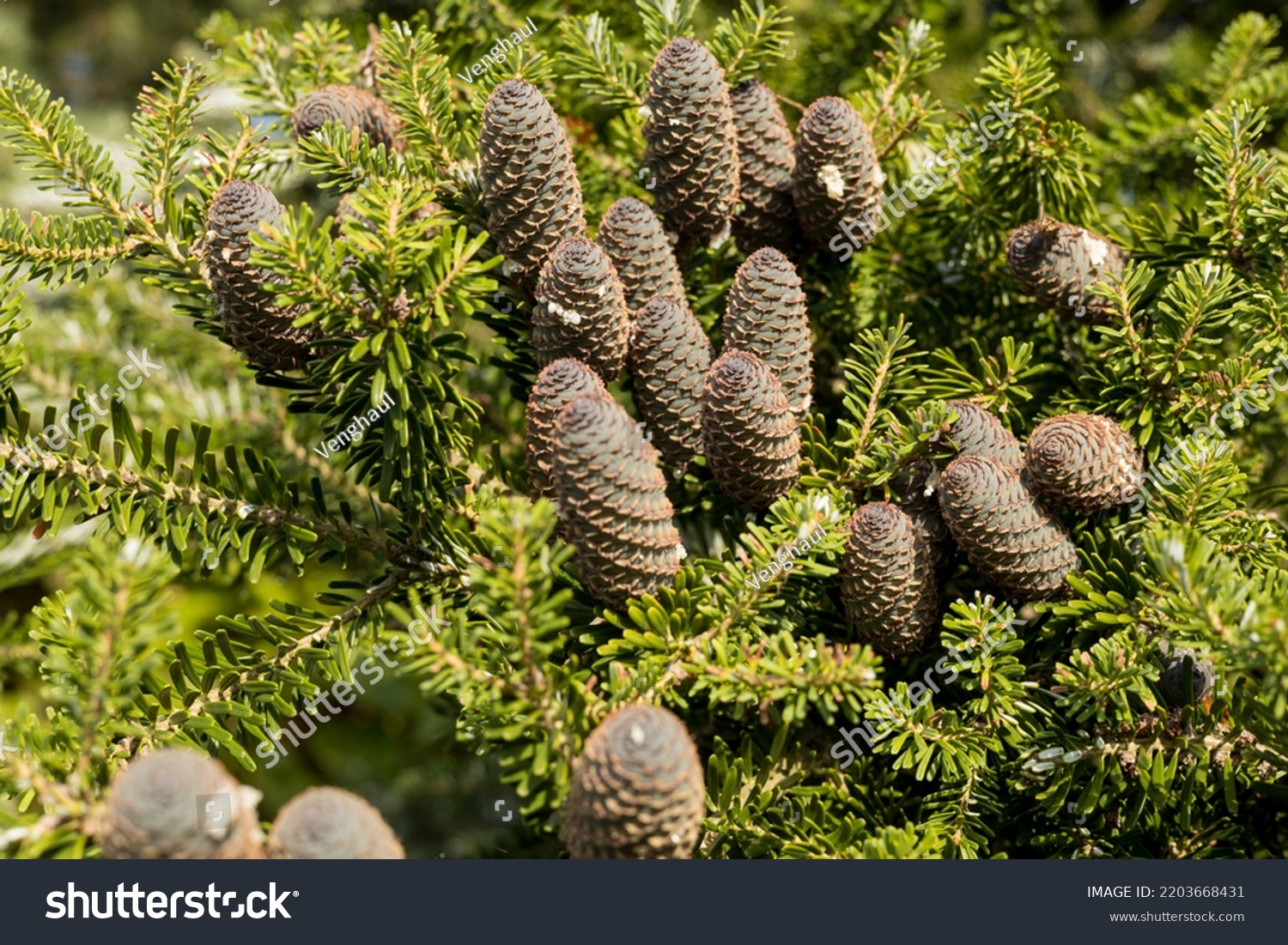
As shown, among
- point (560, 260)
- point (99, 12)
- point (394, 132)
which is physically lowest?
point (560, 260)

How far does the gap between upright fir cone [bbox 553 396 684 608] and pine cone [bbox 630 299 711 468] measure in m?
0.07

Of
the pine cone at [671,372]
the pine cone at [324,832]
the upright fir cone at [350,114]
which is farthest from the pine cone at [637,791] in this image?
the upright fir cone at [350,114]

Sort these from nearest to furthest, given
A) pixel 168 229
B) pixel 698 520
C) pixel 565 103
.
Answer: pixel 168 229
pixel 698 520
pixel 565 103

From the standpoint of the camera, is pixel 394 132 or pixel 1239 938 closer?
pixel 1239 938

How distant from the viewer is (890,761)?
0.73 m

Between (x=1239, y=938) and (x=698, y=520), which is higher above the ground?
(x=698, y=520)

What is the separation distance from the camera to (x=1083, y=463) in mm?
649

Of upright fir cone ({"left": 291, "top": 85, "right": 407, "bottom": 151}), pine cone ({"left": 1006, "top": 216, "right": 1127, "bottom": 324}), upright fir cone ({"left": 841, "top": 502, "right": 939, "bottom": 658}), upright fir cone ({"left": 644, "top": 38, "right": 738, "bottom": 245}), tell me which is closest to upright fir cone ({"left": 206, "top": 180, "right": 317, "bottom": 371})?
upright fir cone ({"left": 291, "top": 85, "right": 407, "bottom": 151})

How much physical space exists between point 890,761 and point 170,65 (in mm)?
672

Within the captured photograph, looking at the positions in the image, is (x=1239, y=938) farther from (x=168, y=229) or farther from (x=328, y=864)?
(x=168, y=229)

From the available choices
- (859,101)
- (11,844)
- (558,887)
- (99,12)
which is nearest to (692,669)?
Result: (558,887)

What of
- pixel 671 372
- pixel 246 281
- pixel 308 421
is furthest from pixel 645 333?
pixel 308 421

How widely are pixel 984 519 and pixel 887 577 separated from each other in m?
0.06

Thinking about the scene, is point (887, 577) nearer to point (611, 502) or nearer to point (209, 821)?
point (611, 502)
